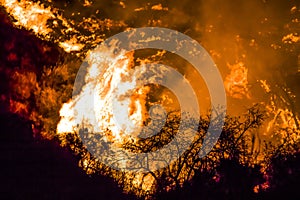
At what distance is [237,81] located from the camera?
3161 cm

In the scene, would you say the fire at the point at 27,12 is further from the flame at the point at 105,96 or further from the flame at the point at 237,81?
the flame at the point at 237,81

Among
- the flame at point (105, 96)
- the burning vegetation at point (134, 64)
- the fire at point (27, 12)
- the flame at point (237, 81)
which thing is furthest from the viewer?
the flame at point (237, 81)

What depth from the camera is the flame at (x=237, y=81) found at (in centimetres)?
3069

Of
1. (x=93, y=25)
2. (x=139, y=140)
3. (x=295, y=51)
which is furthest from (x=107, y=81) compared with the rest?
(x=295, y=51)

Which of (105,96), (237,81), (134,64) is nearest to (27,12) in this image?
(105,96)

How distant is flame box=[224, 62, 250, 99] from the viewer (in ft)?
101

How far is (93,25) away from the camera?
26266mm

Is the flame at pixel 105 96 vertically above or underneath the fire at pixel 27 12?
underneath

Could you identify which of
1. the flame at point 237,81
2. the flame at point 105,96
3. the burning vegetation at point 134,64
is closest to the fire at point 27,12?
the burning vegetation at point 134,64

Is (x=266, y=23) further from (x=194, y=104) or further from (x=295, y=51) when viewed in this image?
(x=194, y=104)

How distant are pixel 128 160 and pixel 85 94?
12.2 meters

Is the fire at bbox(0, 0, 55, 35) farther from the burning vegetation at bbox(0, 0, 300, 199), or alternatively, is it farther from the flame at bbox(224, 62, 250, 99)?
the flame at bbox(224, 62, 250, 99)

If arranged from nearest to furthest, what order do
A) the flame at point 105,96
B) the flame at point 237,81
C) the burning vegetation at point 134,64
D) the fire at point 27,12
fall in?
1. the burning vegetation at point 134,64
2. the flame at point 105,96
3. the fire at point 27,12
4. the flame at point 237,81

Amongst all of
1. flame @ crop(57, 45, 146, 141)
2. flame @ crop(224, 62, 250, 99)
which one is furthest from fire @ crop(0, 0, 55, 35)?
flame @ crop(224, 62, 250, 99)
